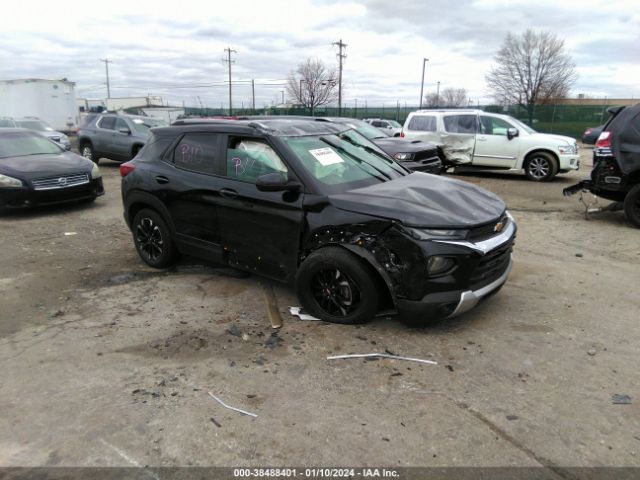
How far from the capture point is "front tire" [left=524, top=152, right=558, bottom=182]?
12.2m

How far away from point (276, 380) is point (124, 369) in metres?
1.14

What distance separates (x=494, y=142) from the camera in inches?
503

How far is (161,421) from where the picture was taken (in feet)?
9.38

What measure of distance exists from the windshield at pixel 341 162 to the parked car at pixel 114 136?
37.5ft

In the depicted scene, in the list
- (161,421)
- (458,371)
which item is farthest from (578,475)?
(161,421)

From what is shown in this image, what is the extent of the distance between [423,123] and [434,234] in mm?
10704

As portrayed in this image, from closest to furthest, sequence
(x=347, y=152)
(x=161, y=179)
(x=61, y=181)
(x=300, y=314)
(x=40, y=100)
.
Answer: (x=300, y=314) < (x=347, y=152) < (x=161, y=179) < (x=61, y=181) < (x=40, y=100)

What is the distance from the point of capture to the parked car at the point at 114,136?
49.1ft

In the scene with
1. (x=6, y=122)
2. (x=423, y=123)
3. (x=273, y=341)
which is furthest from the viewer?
(x=6, y=122)

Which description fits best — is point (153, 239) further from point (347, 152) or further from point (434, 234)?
point (434, 234)

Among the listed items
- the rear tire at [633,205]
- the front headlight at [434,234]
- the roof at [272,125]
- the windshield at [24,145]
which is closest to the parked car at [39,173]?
the windshield at [24,145]

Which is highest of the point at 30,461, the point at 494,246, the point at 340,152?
the point at 340,152

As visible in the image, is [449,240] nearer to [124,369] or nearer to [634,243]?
[124,369]

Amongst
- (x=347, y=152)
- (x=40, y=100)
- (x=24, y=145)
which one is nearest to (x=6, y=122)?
(x=24, y=145)
